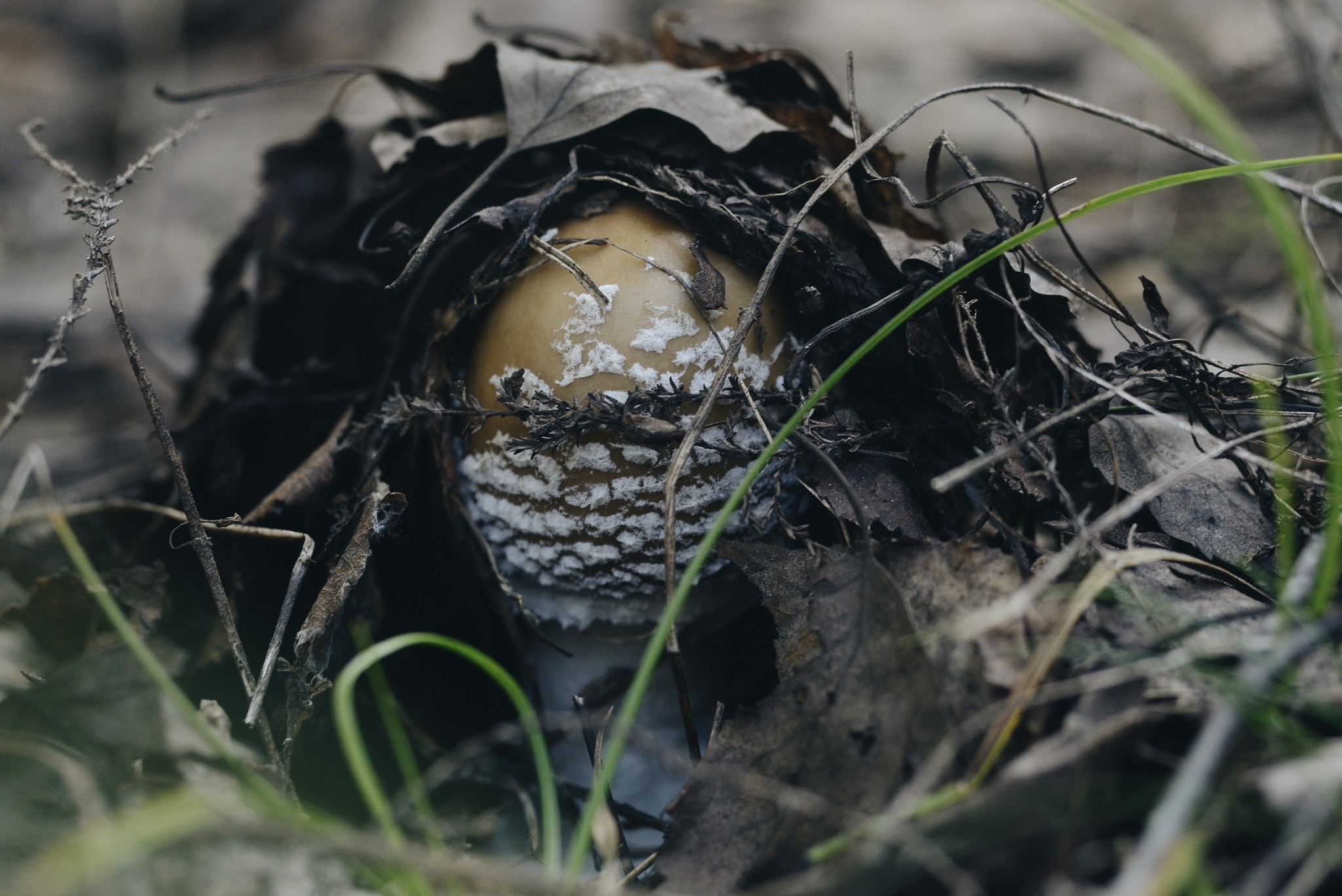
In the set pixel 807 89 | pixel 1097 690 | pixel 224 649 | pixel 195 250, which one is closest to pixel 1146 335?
pixel 1097 690

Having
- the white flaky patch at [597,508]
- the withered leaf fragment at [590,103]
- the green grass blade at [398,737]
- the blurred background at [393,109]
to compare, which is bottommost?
the green grass blade at [398,737]

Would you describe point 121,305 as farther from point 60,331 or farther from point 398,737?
point 398,737

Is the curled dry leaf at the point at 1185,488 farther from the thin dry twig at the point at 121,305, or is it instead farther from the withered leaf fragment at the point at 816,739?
the thin dry twig at the point at 121,305

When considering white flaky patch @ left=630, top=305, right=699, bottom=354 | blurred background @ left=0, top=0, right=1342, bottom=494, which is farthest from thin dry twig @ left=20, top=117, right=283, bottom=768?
blurred background @ left=0, top=0, right=1342, bottom=494

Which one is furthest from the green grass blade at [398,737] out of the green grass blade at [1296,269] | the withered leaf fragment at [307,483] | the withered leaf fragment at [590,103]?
the green grass blade at [1296,269]

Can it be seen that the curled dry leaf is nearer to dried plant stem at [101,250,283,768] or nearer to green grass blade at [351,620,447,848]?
green grass blade at [351,620,447,848]

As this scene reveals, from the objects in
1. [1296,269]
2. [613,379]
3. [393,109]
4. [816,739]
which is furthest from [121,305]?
[393,109]
